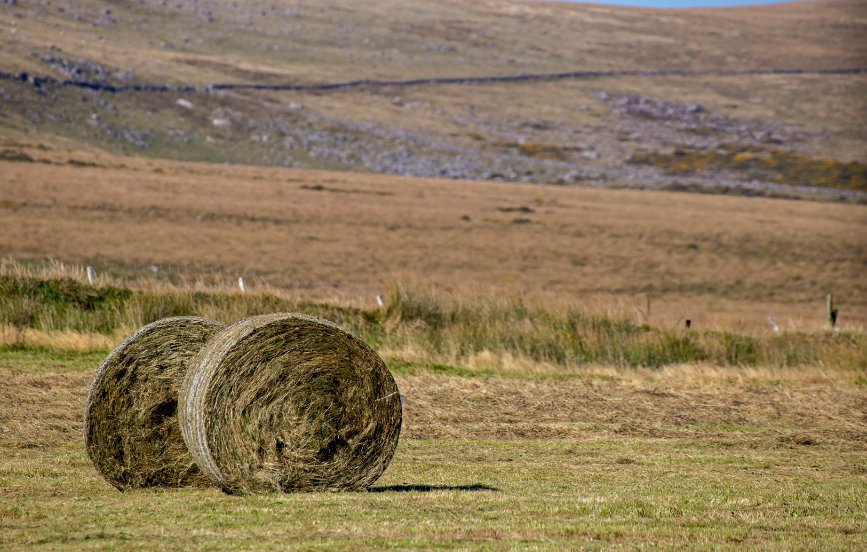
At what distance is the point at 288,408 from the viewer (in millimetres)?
11805

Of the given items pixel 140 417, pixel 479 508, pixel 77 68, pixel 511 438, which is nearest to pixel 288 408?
pixel 140 417

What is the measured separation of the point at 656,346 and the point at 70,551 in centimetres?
1729

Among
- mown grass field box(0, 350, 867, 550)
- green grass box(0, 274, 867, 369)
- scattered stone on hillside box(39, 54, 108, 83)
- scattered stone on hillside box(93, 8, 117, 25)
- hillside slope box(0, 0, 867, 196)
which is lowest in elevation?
hillside slope box(0, 0, 867, 196)

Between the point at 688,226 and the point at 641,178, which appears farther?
the point at 641,178

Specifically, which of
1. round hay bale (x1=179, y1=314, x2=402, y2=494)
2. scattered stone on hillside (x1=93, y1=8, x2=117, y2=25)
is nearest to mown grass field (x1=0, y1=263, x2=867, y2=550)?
round hay bale (x1=179, y1=314, x2=402, y2=494)

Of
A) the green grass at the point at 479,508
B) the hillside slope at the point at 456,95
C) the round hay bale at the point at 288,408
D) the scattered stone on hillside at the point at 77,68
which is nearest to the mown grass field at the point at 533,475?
the green grass at the point at 479,508

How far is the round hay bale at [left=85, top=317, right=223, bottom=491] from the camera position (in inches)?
473

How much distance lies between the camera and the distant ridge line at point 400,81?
299 ft

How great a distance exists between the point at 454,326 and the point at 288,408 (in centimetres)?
1403

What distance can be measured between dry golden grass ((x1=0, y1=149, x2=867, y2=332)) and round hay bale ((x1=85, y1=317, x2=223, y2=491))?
15.1 metres

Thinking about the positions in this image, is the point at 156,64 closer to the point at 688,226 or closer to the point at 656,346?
the point at 688,226

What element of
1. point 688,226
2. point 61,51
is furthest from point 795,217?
point 61,51

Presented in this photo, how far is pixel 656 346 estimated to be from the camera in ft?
82.0

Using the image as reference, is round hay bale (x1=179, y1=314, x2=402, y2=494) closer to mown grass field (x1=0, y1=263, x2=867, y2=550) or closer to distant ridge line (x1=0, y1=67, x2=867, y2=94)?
mown grass field (x1=0, y1=263, x2=867, y2=550)
